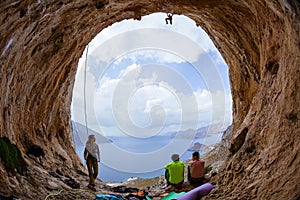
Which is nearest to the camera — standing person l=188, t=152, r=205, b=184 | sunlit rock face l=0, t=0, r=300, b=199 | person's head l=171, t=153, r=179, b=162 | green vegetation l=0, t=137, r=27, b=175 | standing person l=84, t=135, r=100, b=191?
sunlit rock face l=0, t=0, r=300, b=199

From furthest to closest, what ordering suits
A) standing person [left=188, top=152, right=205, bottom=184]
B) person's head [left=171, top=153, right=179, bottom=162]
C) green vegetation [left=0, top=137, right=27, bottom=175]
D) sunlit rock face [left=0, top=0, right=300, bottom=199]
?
person's head [left=171, top=153, right=179, bottom=162] < standing person [left=188, top=152, right=205, bottom=184] < green vegetation [left=0, top=137, right=27, bottom=175] < sunlit rock face [left=0, top=0, right=300, bottom=199]

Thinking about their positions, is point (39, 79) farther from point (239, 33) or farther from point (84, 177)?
point (239, 33)

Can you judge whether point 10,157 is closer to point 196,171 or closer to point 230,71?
point 196,171

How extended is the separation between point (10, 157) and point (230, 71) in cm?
824

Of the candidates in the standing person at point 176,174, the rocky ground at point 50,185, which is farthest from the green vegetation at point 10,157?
the standing person at point 176,174

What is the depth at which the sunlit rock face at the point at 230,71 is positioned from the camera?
5.93 meters

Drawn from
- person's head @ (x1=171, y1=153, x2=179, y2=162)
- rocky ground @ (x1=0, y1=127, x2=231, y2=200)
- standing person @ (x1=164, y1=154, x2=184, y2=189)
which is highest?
person's head @ (x1=171, y1=153, x2=179, y2=162)

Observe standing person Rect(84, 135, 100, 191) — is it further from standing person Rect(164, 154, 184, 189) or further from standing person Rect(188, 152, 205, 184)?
standing person Rect(188, 152, 205, 184)

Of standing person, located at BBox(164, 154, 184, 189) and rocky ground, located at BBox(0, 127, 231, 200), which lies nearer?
rocky ground, located at BBox(0, 127, 231, 200)

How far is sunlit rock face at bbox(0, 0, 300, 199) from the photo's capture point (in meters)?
5.93

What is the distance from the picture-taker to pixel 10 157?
280 inches

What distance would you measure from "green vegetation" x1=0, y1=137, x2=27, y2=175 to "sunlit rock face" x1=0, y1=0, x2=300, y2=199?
27 cm

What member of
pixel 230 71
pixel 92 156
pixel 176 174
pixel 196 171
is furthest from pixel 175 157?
pixel 230 71

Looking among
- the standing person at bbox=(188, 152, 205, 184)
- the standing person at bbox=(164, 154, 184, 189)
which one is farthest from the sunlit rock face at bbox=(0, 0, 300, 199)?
the standing person at bbox=(164, 154, 184, 189)
